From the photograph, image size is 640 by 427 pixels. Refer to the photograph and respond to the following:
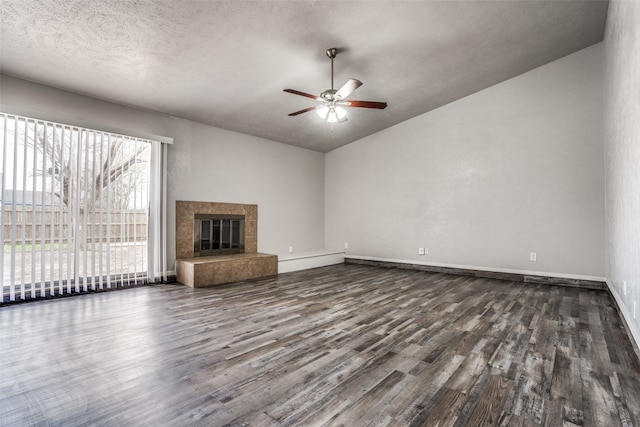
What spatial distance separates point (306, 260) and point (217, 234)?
187cm

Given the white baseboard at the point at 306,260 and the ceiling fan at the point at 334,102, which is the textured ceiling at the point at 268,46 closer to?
the ceiling fan at the point at 334,102

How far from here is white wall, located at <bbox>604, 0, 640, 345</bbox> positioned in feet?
7.80

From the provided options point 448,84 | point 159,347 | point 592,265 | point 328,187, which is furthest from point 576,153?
point 159,347

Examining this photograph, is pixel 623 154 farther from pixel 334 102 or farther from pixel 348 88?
pixel 334 102

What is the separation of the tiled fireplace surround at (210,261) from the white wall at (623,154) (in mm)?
4607

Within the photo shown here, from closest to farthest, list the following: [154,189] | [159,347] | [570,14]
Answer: [159,347], [570,14], [154,189]

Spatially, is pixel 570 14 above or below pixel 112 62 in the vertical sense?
above

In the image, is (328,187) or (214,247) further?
(328,187)

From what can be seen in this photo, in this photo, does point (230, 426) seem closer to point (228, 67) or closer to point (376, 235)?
point (228, 67)

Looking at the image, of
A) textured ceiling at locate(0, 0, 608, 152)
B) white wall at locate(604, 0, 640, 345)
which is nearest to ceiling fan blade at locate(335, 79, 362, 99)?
textured ceiling at locate(0, 0, 608, 152)

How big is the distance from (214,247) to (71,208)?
217 cm

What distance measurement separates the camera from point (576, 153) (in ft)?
14.9

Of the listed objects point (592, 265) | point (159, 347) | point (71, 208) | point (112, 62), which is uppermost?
point (112, 62)

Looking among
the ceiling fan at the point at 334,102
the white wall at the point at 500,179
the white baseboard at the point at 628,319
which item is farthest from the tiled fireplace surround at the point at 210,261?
the white baseboard at the point at 628,319
